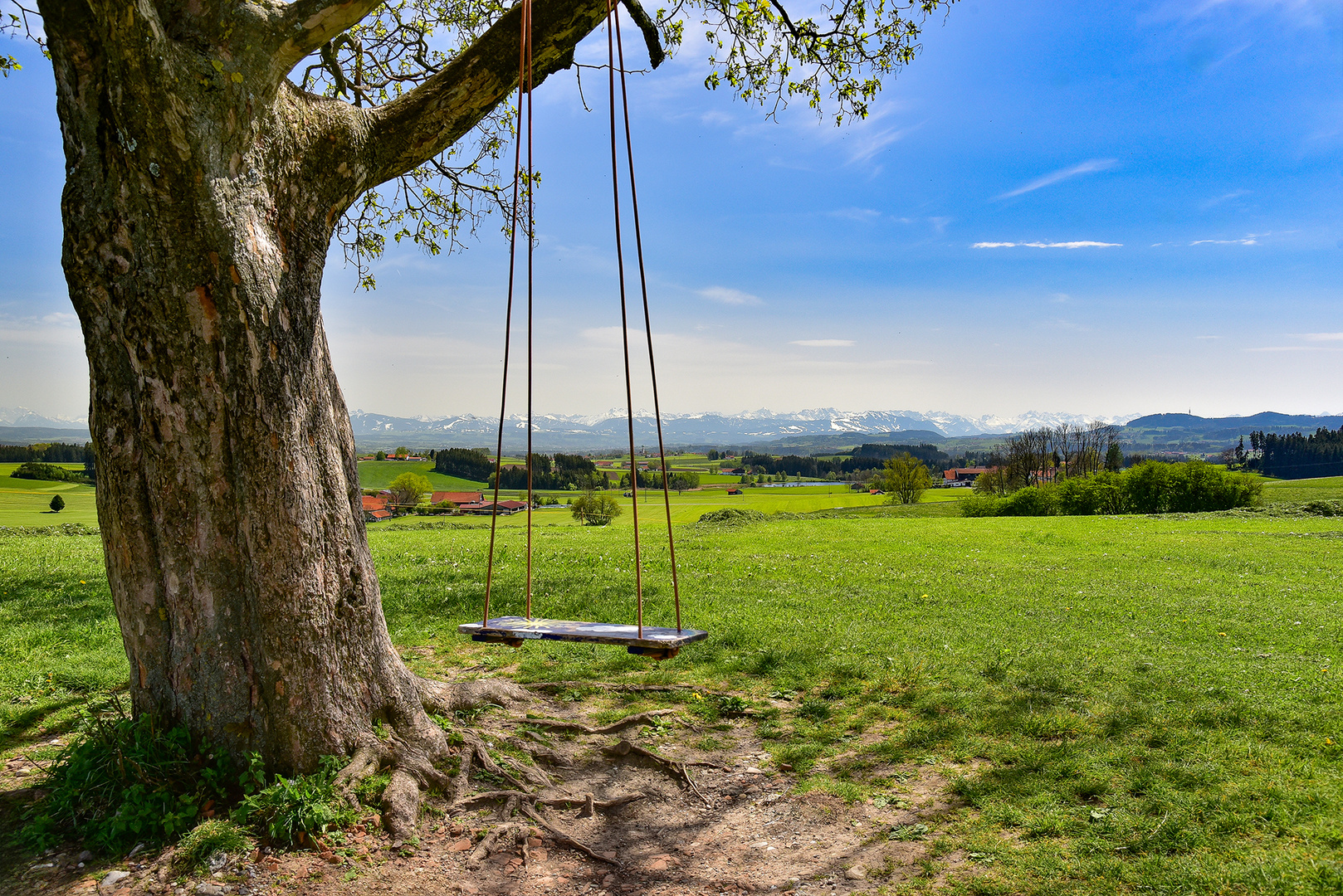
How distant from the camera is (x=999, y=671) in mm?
7457

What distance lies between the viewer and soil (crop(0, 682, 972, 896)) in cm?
399

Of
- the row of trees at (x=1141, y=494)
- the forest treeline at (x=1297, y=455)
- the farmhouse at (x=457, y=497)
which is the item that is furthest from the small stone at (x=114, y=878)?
the forest treeline at (x=1297, y=455)

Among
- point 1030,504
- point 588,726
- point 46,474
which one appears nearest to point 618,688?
point 588,726

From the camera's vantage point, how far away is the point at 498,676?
25.8ft

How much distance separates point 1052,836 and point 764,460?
139 meters

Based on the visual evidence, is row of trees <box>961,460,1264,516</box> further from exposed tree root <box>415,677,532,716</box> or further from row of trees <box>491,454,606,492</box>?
row of trees <box>491,454,606,492</box>

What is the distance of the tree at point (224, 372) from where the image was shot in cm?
414

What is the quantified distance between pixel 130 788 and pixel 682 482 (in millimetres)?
98441

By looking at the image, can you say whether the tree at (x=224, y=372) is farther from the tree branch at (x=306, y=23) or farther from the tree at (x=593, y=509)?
the tree at (x=593, y=509)

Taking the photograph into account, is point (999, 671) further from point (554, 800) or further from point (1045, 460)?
point (1045, 460)

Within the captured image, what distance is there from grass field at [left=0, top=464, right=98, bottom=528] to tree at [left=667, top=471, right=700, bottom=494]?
61489 millimetres

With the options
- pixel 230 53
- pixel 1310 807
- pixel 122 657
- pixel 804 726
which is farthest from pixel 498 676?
pixel 1310 807

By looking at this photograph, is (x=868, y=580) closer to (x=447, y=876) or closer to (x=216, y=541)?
(x=447, y=876)

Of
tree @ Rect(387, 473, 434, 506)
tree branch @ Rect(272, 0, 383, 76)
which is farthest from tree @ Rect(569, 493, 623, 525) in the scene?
tree branch @ Rect(272, 0, 383, 76)
